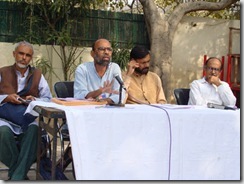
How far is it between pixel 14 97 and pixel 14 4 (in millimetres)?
3821

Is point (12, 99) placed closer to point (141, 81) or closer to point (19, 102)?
point (19, 102)

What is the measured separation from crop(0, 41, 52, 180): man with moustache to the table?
0.77 metres

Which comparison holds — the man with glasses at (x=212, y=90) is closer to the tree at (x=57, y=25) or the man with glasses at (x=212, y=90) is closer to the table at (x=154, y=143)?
the table at (x=154, y=143)

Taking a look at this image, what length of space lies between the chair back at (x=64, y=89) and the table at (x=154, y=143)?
109 centimetres

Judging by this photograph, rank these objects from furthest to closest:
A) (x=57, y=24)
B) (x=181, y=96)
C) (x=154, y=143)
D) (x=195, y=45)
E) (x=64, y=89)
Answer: (x=195, y=45)
(x=57, y=24)
(x=181, y=96)
(x=64, y=89)
(x=154, y=143)

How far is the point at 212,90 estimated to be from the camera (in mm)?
4598

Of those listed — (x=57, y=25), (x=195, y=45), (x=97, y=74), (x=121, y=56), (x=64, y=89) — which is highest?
(x=57, y=25)

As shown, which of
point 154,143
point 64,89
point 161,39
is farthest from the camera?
point 161,39

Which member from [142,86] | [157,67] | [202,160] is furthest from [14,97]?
[157,67]

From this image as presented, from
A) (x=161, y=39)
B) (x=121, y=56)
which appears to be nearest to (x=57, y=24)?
(x=121, y=56)

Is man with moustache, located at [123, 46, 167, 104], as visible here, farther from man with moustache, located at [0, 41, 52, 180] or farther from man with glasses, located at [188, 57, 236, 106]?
man with moustache, located at [0, 41, 52, 180]

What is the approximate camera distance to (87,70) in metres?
4.34

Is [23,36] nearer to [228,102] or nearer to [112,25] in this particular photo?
[112,25]

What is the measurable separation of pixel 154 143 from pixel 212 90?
1693mm
